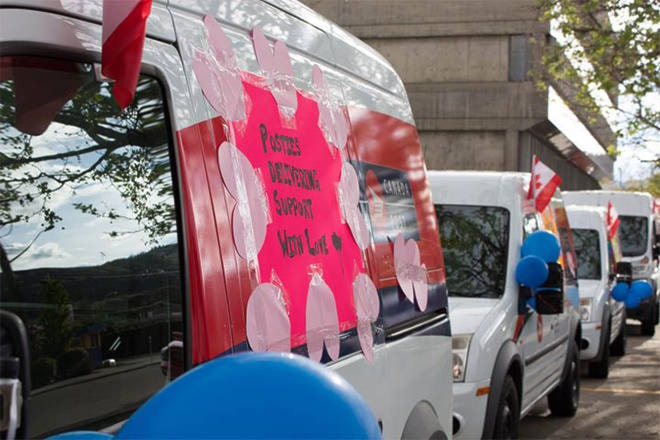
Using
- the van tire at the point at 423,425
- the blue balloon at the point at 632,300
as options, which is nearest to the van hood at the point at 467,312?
the van tire at the point at 423,425

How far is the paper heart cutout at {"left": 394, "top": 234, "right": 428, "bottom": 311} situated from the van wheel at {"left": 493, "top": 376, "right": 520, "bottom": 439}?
8.45 ft

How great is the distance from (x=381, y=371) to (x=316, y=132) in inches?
34.7

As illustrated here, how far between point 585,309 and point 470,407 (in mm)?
5888

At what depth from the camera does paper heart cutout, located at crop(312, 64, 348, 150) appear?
3.36m

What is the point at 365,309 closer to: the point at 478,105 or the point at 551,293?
the point at 551,293

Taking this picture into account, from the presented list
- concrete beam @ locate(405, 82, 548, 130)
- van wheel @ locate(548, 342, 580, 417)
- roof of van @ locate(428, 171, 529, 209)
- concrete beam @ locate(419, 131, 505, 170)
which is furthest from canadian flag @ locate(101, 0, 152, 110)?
concrete beam @ locate(419, 131, 505, 170)

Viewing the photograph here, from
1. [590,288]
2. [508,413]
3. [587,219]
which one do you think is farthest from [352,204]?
[587,219]

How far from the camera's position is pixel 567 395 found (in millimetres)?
9539

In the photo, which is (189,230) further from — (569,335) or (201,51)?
(569,335)

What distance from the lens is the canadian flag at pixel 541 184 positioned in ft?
27.0

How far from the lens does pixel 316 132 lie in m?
3.27

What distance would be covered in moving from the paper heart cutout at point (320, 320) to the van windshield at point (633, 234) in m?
17.5

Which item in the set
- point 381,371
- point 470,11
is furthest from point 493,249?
point 470,11

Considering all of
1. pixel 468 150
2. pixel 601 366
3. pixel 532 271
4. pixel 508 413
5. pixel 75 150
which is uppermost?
pixel 468 150
